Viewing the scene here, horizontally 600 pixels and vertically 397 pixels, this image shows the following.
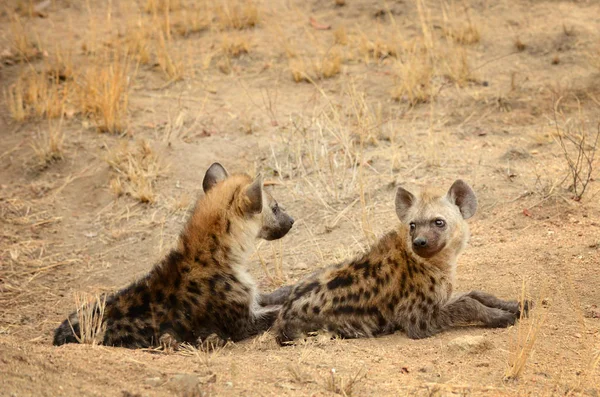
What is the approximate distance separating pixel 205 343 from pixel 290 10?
279 inches

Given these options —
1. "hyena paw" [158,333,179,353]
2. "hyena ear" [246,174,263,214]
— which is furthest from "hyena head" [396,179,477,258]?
"hyena paw" [158,333,179,353]

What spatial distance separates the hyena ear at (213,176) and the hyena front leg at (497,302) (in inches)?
71.1

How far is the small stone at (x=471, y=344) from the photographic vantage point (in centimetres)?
459

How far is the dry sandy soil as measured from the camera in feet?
14.1

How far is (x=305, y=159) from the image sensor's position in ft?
26.5

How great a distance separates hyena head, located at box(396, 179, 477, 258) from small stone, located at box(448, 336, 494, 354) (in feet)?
1.95

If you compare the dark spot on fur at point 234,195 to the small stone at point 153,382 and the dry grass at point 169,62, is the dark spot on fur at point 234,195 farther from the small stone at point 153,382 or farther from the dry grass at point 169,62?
the dry grass at point 169,62

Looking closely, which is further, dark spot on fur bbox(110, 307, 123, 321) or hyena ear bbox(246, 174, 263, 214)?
hyena ear bbox(246, 174, 263, 214)

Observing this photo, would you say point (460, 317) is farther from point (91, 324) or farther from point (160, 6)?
point (160, 6)

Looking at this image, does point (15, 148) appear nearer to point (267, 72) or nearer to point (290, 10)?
point (267, 72)

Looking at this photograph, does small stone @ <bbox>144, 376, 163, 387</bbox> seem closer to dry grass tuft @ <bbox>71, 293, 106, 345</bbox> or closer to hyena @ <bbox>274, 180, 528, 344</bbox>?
dry grass tuft @ <bbox>71, 293, 106, 345</bbox>

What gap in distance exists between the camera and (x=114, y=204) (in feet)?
25.6

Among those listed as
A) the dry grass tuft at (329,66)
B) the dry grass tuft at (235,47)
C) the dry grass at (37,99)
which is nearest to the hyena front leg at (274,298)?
the dry grass at (37,99)

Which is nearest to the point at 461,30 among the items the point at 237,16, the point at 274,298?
the point at 237,16
